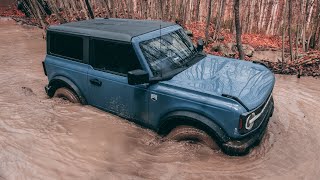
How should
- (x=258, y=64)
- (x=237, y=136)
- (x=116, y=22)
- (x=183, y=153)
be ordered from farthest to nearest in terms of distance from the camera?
(x=116, y=22)
(x=258, y=64)
(x=183, y=153)
(x=237, y=136)

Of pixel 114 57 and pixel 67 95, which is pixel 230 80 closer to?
pixel 114 57

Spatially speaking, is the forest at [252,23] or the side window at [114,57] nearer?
the side window at [114,57]

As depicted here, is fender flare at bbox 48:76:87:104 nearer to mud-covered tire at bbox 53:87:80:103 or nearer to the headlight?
mud-covered tire at bbox 53:87:80:103

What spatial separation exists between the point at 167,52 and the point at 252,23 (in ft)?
23.6

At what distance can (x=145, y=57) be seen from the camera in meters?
4.85

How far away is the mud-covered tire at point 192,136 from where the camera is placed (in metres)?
4.64

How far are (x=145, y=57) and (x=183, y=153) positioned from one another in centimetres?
162

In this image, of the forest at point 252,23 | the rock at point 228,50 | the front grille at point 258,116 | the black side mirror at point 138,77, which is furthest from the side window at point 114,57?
the rock at point 228,50

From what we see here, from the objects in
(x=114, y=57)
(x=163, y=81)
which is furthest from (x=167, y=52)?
(x=114, y=57)

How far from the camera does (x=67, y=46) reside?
581 cm

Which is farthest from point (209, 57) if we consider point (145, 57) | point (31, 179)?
point (31, 179)

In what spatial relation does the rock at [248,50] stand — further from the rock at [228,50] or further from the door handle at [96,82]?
the door handle at [96,82]

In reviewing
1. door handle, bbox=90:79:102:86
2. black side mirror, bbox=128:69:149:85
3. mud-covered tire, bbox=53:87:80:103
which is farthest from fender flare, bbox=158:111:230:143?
mud-covered tire, bbox=53:87:80:103

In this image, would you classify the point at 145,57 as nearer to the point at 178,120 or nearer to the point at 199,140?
the point at 178,120
